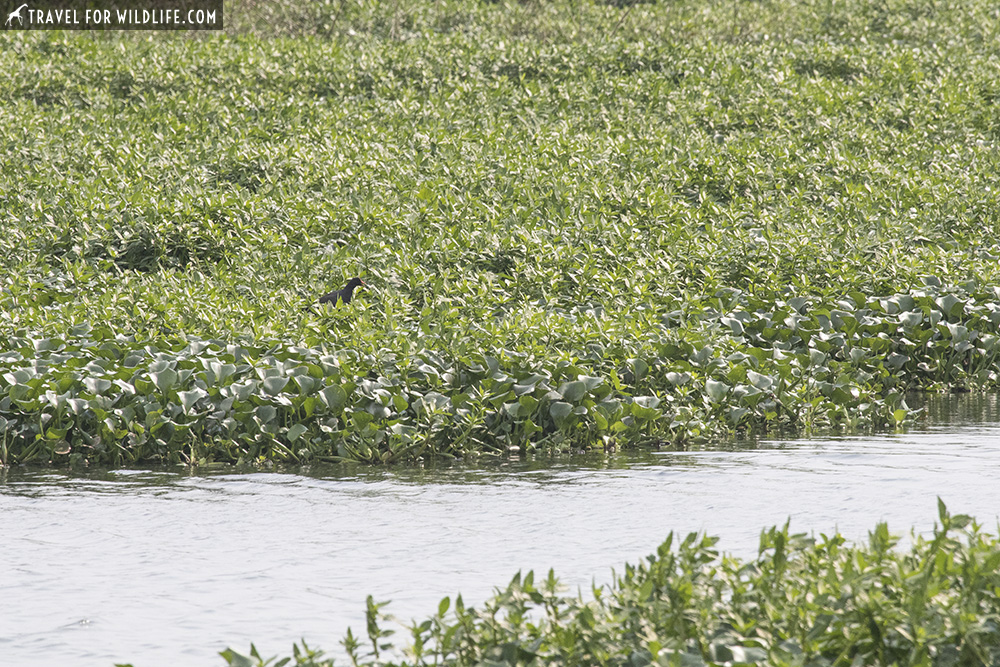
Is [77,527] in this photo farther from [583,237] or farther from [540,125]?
[540,125]

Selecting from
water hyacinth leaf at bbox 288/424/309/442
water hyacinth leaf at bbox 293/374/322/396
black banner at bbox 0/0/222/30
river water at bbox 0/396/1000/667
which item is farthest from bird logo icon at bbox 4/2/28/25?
Result: water hyacinth leaf at bbox 288/424/309/442

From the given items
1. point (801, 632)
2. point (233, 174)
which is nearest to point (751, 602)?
point (801, 632)

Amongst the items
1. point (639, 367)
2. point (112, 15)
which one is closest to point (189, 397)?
point (639, 367)

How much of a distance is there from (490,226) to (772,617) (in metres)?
8.04

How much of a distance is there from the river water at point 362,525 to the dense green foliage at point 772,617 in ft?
3.29

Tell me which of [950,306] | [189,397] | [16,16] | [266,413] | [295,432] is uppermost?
[16,16]

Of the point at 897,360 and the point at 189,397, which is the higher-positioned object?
the point at 897,360

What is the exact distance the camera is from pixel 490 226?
35.8ft

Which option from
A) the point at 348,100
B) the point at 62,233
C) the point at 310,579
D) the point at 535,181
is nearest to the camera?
the point at 310,579

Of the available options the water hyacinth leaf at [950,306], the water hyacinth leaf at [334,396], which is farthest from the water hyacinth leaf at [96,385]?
the water hyacinth leaf at [950,306]

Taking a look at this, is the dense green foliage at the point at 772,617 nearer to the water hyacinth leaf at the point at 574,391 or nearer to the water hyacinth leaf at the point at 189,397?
the water hyacinth leaf at the point at 574,391

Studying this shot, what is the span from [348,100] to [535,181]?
14.5 ft

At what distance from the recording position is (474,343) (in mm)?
7324

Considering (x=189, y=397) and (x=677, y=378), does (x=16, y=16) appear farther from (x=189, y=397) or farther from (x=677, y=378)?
(x=677, y=378)
